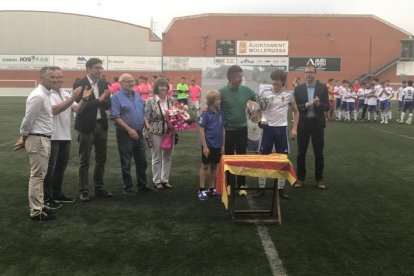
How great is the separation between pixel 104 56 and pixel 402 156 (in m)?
44.3

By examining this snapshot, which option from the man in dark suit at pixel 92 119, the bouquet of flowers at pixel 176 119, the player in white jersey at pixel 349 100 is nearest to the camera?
the man in dark suit at pixel 92 119

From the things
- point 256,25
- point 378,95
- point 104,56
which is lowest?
point 378,95

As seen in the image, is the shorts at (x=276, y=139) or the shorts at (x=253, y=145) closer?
the shorts at (x=276, y=139)

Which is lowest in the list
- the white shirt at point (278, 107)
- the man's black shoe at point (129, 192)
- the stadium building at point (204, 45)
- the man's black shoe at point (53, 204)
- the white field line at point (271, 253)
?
the white field line at point (271, 253)

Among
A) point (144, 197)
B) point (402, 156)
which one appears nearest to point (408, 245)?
point (144, 197)

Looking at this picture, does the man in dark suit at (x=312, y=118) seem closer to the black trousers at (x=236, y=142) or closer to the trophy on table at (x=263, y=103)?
the trophy on table at (x=263, y=103)

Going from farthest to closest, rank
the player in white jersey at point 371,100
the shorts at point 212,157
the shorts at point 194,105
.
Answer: the shorts at point 194,105
the player in white jersey at point 371,100
the shorts at point 212,157

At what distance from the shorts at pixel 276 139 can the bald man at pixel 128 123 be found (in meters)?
1.90

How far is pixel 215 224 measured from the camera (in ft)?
18.1

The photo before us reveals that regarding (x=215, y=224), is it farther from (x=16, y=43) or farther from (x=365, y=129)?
(x=16, y=43)

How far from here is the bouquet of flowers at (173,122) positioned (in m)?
7.30

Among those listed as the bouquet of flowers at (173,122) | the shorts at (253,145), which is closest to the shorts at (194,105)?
the shorts at (253,145)

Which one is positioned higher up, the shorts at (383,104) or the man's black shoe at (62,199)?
the shorts at (383,104)

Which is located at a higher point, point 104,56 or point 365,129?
point 104,56
